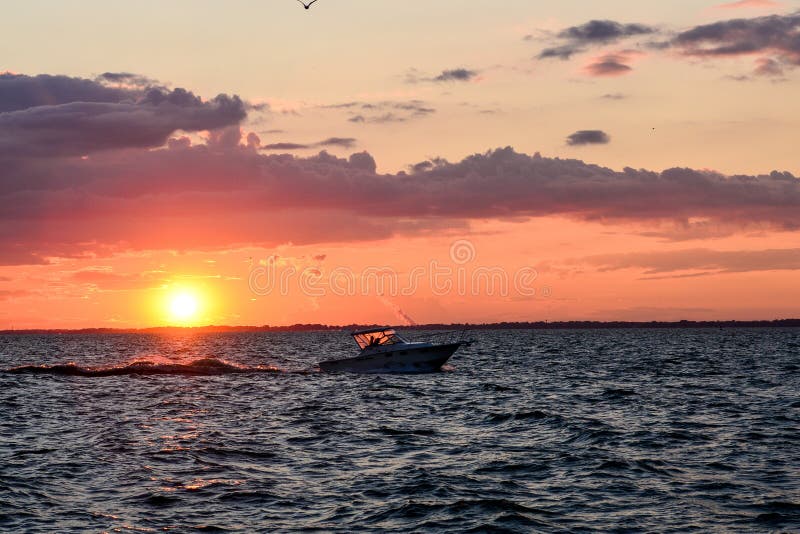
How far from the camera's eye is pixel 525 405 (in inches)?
1866

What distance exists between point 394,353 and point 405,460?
39.3 metres

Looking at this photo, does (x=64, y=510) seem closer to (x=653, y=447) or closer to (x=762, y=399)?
(x=653, y=447)

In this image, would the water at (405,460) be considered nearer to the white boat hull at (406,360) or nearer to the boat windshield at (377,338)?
the white boat hull at (406,360)

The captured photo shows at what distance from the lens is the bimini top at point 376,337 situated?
230 feet

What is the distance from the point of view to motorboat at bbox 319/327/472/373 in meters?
69.4

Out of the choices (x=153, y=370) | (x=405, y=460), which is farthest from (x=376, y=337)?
(x=405, y=460)

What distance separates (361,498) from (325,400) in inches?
1073

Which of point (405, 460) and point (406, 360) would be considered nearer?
point (405, 460)

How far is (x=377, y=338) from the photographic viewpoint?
70.3m

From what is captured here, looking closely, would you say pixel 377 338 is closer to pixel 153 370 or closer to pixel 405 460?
pixel 153 370

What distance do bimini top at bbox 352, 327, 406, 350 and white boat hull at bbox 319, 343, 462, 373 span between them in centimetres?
109

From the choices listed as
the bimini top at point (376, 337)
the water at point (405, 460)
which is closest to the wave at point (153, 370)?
the bimini top at point (376, 337)

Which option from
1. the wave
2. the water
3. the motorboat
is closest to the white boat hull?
the motorboat

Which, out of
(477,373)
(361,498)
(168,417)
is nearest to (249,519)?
(361,498)
